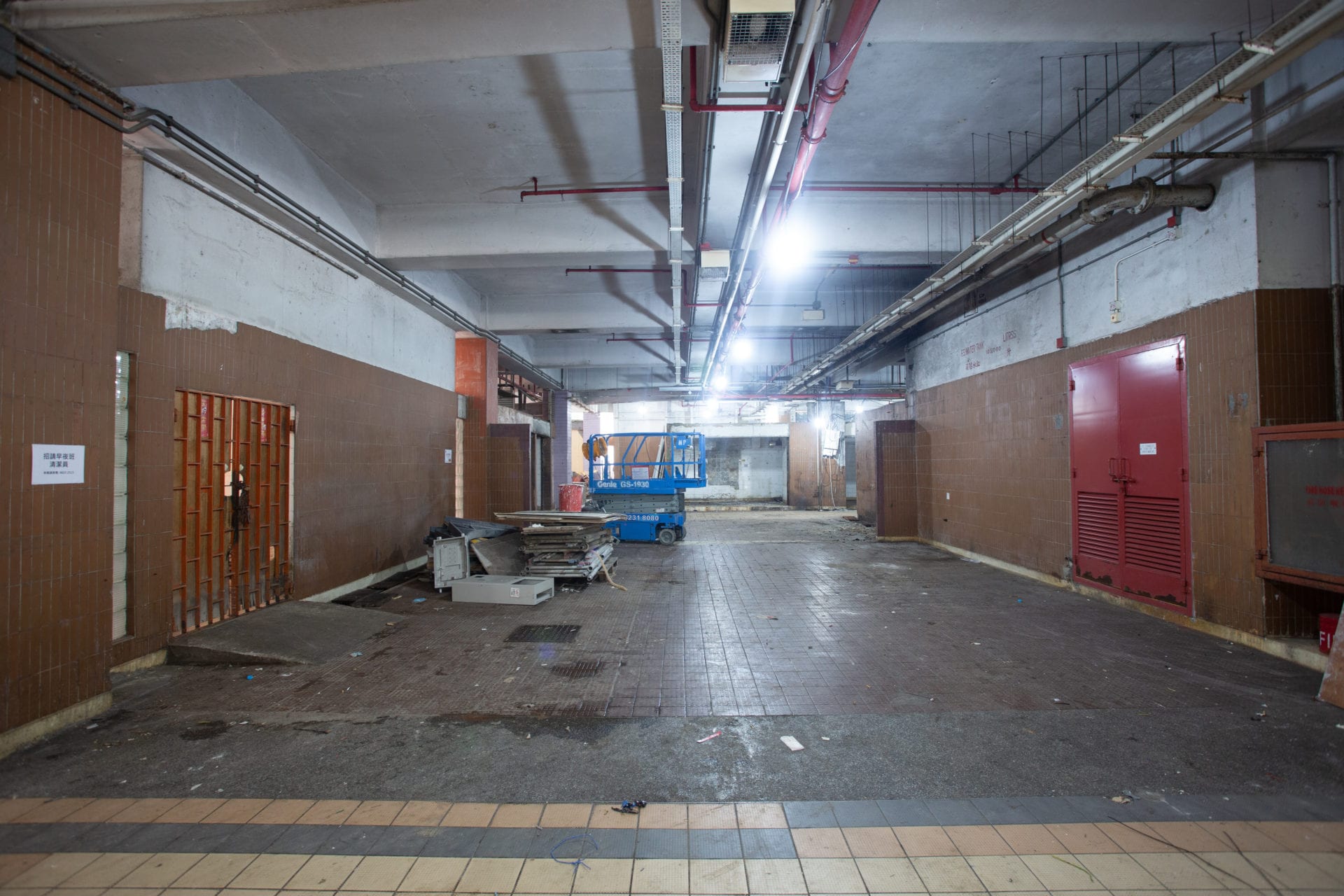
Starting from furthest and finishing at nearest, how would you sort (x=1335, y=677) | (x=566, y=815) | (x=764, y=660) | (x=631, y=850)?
1. (x=764, y=660)
2. (x=1335, y=677)
3. (x=566, y=815)
4. (x=631, y=850)

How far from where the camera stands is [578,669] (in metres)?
4.34

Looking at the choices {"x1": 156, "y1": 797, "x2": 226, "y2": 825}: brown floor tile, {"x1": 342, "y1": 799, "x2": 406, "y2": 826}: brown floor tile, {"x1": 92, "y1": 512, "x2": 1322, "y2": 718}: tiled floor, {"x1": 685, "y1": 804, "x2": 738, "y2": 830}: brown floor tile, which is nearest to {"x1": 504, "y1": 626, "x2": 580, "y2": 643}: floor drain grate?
{"x1": 92, "y1": 512, "x2": 1322, "y2": 718}: tiled floor

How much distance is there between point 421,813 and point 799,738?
78.8 inches

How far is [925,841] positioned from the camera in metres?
2.36

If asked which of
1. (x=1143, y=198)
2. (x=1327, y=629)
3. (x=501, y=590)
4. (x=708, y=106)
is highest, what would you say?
(x=708, y=106)

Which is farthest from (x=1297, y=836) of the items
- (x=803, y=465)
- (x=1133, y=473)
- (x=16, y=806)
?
(x=803, y=465)

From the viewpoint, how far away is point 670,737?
3.26 m

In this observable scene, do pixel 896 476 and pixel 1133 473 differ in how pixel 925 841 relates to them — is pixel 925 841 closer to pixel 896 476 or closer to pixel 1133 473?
pixel 1133 473

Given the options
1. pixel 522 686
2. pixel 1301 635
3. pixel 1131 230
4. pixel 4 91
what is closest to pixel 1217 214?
pixel 1131 230

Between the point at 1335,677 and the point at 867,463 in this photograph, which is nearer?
the point at 1335,677

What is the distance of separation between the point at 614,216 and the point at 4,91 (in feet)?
16.8

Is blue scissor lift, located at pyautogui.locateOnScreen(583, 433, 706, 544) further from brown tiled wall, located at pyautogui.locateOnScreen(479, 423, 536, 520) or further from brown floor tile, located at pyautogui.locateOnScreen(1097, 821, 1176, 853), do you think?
brown floor tile, located at pyautogui.locateOnScreen(1097, 821, 1176, 853)

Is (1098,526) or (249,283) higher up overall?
(249,283)

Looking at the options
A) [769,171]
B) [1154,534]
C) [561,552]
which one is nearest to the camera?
[769,171]
